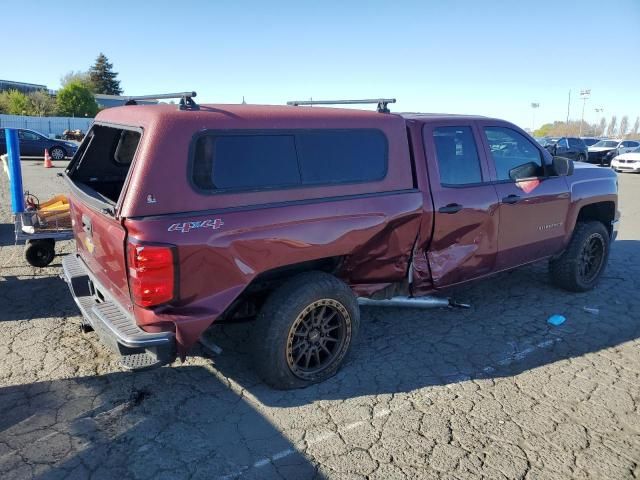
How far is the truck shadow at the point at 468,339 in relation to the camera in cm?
372

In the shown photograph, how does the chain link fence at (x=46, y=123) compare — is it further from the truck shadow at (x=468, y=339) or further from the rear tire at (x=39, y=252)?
the truck shadow at (x=468, y=339)

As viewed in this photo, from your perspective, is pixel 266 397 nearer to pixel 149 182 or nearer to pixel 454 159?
pixel 149 182

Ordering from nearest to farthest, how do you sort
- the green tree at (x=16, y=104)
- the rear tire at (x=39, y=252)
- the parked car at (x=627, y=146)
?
1. the rear tire at (x=39, y=252)
2. the parked car at (x=627, y=146)
3. the green tree at (x=16, y=104)

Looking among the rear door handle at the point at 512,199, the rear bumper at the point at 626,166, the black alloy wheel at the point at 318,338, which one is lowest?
the rear bumper at the point at 626,166

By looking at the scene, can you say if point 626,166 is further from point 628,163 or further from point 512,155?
point 512,155

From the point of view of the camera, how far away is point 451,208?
13.7 feet

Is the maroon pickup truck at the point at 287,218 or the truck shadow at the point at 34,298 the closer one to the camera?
the maroon pickup truck at the point at 287,218

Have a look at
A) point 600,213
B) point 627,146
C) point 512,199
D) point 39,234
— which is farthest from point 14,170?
point 627,146

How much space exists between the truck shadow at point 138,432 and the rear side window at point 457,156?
252 centimetres

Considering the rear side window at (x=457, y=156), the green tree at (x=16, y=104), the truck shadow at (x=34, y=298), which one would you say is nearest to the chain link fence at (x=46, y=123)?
the green tree at (x=16, y=104)

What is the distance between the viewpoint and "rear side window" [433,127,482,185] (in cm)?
423

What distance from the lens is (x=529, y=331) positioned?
15.3 feet

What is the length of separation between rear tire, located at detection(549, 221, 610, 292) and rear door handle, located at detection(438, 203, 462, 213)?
2120mm

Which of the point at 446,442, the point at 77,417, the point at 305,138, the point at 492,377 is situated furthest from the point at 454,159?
the point at 77,417
